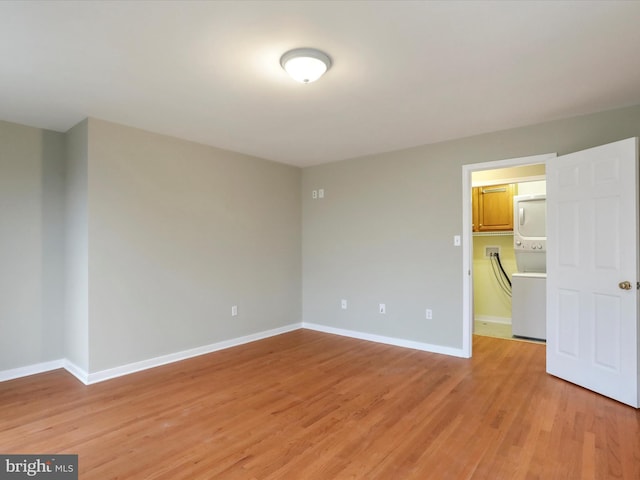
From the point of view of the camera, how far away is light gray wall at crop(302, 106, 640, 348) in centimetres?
352

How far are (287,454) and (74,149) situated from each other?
340 cm

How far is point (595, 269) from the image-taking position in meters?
2.96

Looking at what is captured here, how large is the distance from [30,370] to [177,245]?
5.88 feet

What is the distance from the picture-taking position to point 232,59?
224 centimetres

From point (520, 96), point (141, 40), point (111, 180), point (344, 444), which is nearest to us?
point (141, 40)

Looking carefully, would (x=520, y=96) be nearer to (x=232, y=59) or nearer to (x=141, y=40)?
(x=232, y=59)

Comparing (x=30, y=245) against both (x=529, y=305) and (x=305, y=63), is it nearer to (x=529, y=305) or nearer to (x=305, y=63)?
(x=305, y=63)

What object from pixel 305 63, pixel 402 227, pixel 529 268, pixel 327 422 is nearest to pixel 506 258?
pixel 529 268

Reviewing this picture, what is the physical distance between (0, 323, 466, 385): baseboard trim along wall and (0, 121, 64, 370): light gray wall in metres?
0.08

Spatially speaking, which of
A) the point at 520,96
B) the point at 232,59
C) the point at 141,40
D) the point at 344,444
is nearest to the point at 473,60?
the point at 520,96

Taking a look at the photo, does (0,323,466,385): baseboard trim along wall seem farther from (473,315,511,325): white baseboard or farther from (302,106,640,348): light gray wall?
(473,315,511,325): white baseboard

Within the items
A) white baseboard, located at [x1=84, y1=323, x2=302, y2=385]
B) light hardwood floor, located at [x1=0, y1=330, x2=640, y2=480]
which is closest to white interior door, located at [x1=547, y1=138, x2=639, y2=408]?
light hardwood floor, located at [x1=0, y1=330, x2=640, y2=480]

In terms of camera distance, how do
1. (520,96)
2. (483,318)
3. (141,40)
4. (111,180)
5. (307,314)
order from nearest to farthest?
(141,40) < (520,96) < (111,180) < (307,314) < (483,318)

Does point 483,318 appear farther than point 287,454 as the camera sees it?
Yes
